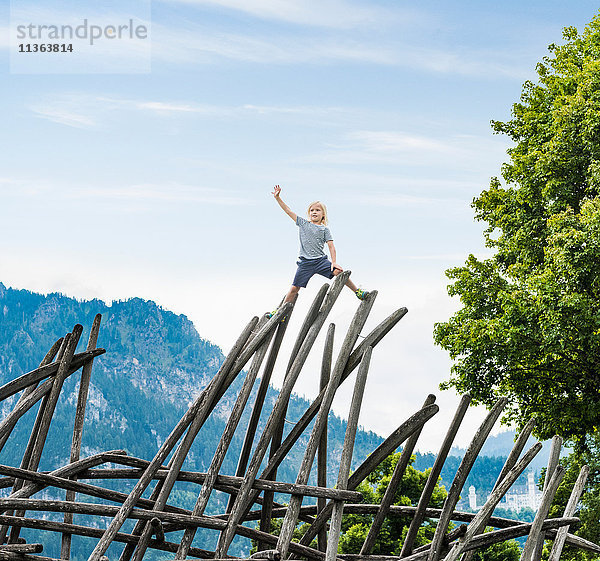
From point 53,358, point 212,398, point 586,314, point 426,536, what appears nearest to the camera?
point 212,398

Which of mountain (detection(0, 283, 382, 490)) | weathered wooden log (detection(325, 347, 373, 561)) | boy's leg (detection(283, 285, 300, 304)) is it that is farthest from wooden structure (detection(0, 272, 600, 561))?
mountain (detection(0, 283, 382, 490))

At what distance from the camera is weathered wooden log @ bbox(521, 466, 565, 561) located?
21.7 ft

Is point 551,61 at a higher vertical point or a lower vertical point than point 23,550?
higher

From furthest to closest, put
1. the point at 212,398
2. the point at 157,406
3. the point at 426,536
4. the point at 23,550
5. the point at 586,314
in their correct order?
the point at 157,406 < the point at 426,536 < the point at 586,314 < the point at 212,398 < the point at 23,550

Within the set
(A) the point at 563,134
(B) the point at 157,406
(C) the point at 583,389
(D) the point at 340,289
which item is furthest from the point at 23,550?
(B) the point at 157,406

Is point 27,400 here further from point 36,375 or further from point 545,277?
point 545,277

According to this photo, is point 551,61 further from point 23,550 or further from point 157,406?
point 157,406

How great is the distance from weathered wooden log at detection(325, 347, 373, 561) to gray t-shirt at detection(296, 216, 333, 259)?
1.99 metres

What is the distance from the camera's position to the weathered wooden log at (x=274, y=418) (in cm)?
630

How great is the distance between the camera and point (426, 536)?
25.5 metres

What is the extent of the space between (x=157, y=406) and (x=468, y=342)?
150026 millimetres

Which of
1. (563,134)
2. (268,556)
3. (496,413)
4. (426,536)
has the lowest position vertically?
(426,536)

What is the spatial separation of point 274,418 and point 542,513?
2.50 m

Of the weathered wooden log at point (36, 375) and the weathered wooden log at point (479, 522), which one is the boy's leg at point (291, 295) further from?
the weathered wooden log at point (479, 522)
